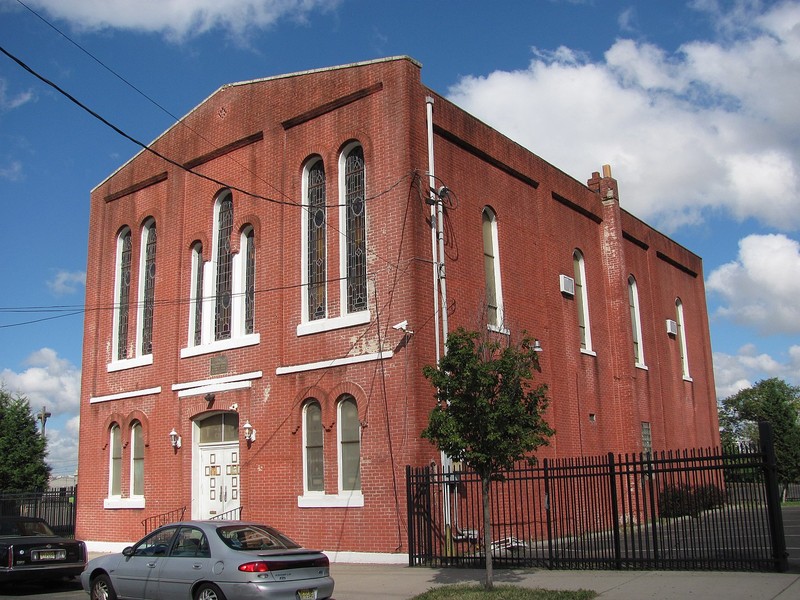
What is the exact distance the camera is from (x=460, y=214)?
18.0m

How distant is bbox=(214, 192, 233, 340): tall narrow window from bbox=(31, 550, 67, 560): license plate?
262 inches

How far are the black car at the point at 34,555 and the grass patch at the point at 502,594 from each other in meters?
6.58

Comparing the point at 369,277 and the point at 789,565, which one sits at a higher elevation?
the point at 369,277

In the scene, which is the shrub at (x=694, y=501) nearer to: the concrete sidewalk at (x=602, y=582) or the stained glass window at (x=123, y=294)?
the concrete sidewalk at (x=602, y=582)

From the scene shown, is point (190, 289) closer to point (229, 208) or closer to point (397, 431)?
point (229, 208)

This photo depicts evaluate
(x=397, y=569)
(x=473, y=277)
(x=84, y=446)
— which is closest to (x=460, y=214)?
(x=473, y=277)

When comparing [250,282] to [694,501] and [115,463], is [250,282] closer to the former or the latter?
[115,463]

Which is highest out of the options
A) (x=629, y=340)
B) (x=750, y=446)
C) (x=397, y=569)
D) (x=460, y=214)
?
(x=460, y=214)

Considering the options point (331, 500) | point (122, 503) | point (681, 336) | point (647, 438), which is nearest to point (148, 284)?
point (122, 503)

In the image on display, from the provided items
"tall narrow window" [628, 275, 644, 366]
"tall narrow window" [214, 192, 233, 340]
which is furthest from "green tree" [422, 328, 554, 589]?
"tall narrow window" [628, 275, 644, 366]

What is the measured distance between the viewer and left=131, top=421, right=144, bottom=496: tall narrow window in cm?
2095

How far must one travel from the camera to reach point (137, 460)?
2117 cm

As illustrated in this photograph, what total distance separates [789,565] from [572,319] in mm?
10310

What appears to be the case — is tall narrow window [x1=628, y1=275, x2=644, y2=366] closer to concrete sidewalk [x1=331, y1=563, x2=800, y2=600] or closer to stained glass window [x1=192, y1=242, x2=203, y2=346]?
stained glass window [x1=192, y1=242, x2=203, y2=346]
